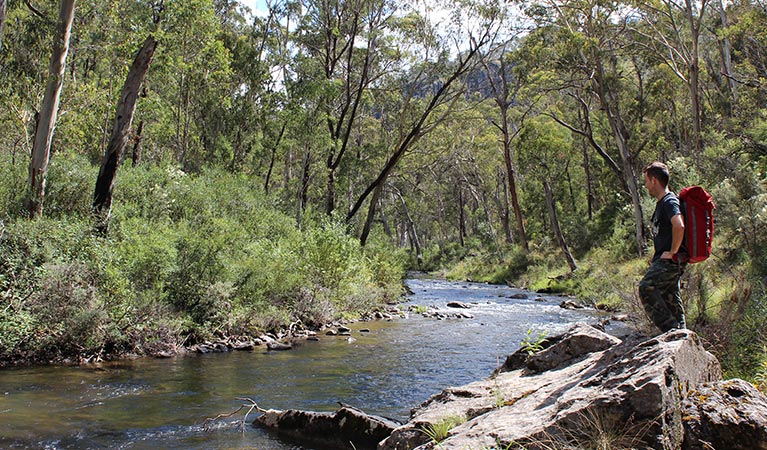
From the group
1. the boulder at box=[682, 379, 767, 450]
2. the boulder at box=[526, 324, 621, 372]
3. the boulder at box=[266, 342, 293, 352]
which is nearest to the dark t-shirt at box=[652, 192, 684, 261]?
the boulder at box=[526, 324, 621, 372]

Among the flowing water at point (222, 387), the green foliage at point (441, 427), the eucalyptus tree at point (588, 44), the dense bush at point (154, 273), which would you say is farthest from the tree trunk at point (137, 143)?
the green foliage at point (441, 427)

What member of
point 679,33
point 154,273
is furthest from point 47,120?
point 679,33

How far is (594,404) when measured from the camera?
374 cm

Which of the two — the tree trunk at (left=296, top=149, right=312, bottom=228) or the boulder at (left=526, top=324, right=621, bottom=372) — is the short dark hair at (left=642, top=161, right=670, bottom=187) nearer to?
the boulder at (left=526, top=324, right=621, bottom=372)

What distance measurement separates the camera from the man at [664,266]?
5.14m

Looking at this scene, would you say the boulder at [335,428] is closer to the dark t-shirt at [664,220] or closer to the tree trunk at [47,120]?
the dark t-shirt at [664,220]

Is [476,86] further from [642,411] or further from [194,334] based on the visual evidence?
[642,411]

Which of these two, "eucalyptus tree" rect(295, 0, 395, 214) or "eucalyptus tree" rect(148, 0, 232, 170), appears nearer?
"eucalyptus tree" rect(148, 0, 232, 170)

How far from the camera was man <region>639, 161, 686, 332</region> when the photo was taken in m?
5.14

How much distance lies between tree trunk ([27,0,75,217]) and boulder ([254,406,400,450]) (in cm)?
944

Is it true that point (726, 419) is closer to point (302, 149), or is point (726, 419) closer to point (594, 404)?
point (594, 404)

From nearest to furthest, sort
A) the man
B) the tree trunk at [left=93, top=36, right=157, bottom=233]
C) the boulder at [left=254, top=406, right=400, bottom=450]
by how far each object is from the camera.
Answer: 1. the man
2. the boulder at [left=254, top=406, right=400, bottom=450]
3. the tree trunk at [left=93, top=36, right=157, bottom=233]

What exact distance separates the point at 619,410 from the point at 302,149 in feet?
76.2

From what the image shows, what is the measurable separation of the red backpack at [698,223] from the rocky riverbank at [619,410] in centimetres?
94
